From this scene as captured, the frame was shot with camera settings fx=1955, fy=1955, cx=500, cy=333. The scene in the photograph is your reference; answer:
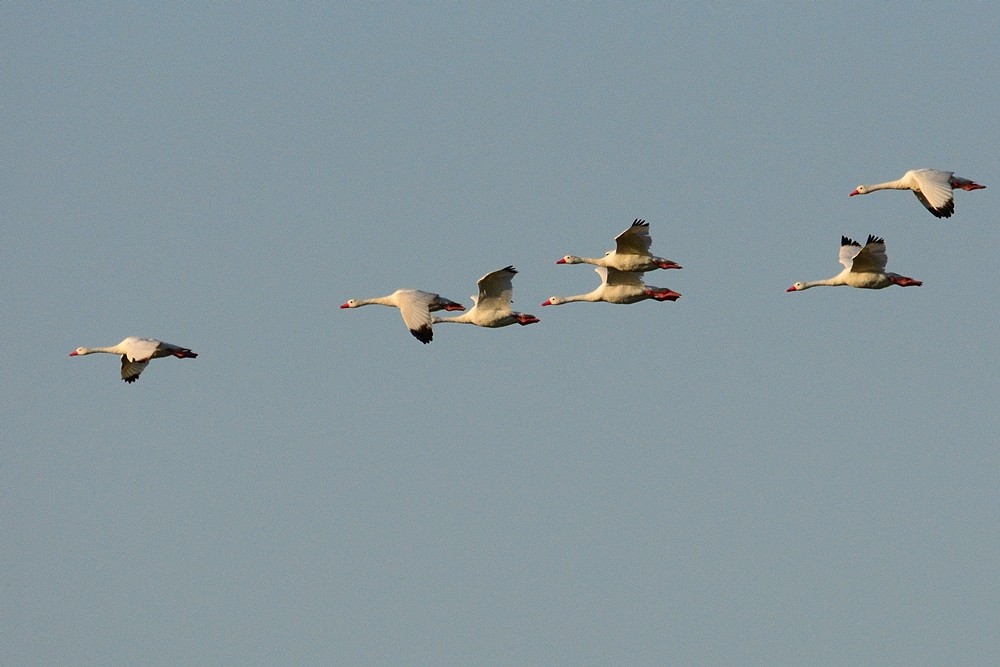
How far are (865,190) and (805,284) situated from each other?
121 inches

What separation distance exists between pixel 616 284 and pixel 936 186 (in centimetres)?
821

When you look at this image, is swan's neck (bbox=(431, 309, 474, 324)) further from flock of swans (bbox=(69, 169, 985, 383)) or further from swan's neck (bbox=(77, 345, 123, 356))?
swan's neck (bbox=(77, 345, 123, 356))

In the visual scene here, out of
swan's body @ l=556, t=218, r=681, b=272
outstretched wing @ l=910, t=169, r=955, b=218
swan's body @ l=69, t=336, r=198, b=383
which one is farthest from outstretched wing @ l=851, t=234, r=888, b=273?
swan's body @ l=69, t=336, r=198, b=383

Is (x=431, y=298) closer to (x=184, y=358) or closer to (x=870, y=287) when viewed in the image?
(x=184, y=358)

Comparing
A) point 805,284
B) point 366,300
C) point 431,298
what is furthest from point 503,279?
point 805,284

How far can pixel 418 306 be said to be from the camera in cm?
4756

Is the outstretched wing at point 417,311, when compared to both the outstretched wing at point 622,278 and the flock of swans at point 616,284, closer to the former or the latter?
the flock of swans at point 616,284

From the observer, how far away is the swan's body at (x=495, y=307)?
156 ft

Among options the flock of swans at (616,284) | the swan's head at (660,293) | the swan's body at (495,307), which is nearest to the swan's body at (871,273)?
the flock of swans at (616,284)

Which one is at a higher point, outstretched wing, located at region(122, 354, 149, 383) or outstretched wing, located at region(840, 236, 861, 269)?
outstretched wing, located at region(840, 236, 861, 269)

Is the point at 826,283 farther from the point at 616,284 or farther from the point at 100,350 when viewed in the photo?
the point at 100,350

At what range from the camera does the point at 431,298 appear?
158 feet

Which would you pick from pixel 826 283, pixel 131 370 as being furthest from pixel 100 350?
pixel 826 283

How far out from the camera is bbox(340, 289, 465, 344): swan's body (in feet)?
152
